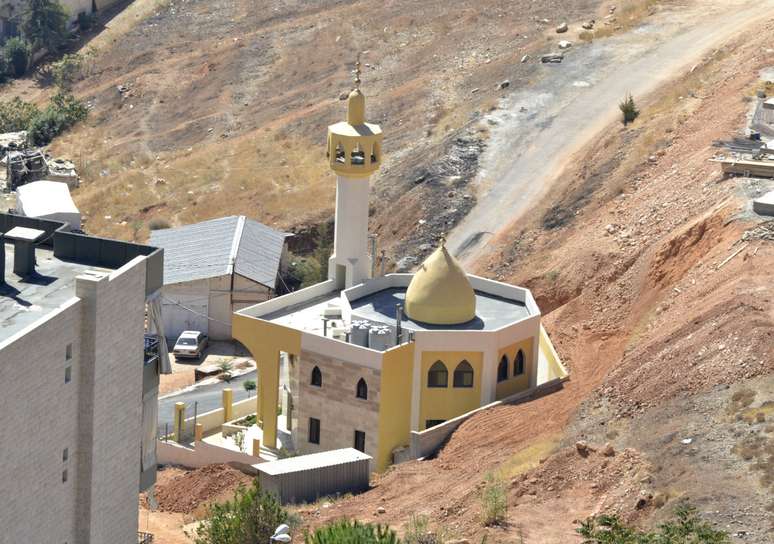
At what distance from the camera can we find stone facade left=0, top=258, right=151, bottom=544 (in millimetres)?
34875

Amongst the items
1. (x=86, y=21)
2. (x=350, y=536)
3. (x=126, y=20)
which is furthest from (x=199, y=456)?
(x=86, y=21)

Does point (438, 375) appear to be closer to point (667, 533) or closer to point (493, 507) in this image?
point (493, 507)

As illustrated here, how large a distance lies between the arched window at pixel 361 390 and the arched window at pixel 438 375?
82.9 inches

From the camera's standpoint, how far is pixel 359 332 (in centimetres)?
5341

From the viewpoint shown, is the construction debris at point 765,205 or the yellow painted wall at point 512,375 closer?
the yellow painted wall at point 512,375

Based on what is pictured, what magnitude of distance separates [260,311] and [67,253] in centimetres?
1560

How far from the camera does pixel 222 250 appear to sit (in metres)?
70.8

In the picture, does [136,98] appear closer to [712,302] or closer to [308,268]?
[308,268]

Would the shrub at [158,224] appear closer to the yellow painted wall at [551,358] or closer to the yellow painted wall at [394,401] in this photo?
the yellow painted wall at [551,358]

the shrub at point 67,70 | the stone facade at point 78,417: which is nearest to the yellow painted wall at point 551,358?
→ the stone facade at point 78,417

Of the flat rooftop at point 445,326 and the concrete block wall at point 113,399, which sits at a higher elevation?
the concrete block wall at point 113,399

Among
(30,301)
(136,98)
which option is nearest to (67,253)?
(30,301)

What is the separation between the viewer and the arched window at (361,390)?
5297 cm

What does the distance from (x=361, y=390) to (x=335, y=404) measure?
1139mm
